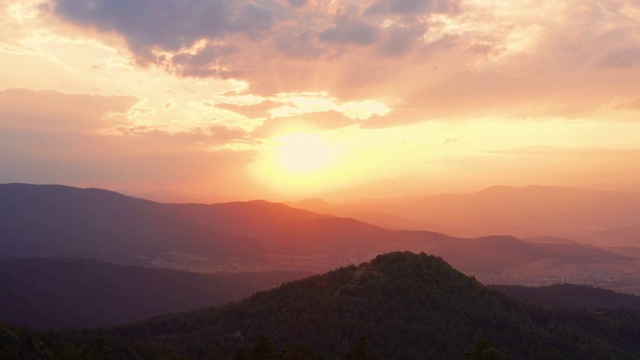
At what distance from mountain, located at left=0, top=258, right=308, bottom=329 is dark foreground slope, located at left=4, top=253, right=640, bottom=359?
168 ft

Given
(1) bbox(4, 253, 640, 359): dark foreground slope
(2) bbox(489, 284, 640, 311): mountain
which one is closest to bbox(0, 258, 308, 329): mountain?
(1) bbox(4, 253, 640, 359): dark foreground slope

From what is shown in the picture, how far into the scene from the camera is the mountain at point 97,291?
110188 millimetres

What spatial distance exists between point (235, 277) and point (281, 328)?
4058 inches

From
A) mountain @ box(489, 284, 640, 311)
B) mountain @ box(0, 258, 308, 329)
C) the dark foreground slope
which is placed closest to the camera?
the dark foreground slope

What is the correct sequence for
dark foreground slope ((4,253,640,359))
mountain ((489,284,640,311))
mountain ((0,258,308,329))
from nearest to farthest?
dark foreground slope ((4,253,640,359)), mountain ((489,284,640,311)), mountain ((0,258,308,329))

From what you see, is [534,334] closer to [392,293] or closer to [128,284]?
[392,293]

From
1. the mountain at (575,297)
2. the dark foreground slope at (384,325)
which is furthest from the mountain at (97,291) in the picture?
the mountain at (575,297)

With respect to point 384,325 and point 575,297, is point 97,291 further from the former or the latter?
point 575,297

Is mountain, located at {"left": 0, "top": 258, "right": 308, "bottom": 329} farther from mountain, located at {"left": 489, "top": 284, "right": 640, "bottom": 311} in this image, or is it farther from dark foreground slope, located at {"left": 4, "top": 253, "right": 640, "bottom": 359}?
mountain, located at {"left": 489, "top": 284, "right": 640, "bottom": 311}

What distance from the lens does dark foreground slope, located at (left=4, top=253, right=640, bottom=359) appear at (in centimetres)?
5500

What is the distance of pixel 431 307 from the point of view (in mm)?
63688

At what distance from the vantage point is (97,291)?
129500 mm

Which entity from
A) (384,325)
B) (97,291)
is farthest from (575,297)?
(97,291)

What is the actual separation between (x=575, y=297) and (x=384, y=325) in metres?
76.0
